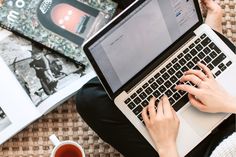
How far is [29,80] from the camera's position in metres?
0.95

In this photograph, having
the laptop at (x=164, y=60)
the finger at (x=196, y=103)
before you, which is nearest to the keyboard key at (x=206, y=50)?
the laptop at (x=164, y=60)

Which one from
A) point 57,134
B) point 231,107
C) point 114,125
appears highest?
point 231,107

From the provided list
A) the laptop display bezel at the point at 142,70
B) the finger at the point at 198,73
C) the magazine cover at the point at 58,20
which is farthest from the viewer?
the magazine cover at the point at 58,20

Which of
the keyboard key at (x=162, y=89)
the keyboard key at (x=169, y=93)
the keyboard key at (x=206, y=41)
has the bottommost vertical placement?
the keyboard key at (x=169, y=93)

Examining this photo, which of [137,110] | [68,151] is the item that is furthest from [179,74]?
[68,151]

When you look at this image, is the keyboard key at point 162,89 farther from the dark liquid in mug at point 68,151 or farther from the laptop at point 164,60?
the dark liquid in mug at point 68,151

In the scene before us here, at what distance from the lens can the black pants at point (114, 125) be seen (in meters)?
→ 0.86

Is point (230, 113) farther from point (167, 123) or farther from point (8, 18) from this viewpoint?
point (8, 18)

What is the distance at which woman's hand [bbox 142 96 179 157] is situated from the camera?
0.82 m

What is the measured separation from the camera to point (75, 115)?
1000 mm

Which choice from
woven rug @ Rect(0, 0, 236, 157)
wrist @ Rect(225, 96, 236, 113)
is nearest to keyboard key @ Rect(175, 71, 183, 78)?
wrist @ Rect(225, 96, 236, 113)

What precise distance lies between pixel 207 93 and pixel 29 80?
38 cm

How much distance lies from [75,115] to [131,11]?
33 centimetres

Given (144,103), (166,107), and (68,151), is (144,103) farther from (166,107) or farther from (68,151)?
(68,151)
